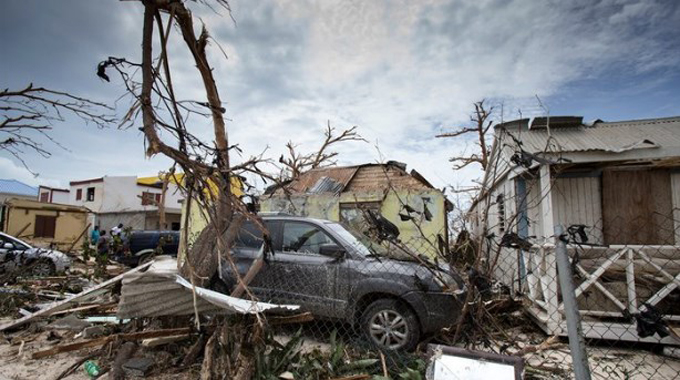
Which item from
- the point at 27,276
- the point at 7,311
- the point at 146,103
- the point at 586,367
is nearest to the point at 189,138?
the point at 146,103

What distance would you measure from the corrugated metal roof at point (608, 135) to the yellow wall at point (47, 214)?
22544 millimetres

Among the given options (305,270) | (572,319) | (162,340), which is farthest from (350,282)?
(572,319)

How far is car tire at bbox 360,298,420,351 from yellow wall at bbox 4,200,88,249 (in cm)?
2091

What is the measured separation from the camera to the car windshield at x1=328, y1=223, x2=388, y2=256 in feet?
17.2

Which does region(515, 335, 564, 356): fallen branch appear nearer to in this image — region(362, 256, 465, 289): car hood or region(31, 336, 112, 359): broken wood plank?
region(362, 256, 465, 289): car hood

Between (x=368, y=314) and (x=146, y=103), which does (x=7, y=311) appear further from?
→ (x=368, y=314)

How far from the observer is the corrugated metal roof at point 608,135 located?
7281 millimetres

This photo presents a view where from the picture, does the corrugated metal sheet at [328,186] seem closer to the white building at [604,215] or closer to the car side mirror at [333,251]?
the white building at [604,215]

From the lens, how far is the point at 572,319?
6.60ft

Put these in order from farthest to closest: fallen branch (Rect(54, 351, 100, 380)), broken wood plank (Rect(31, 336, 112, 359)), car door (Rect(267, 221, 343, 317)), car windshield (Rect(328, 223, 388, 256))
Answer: car windshield (Rect(328, 223, 388, 256)) → car door (Rect(267, 221, 343, 317)) → broken wood plank (Rect(31, 336, 112, 359)) → fallen branch (Rect(54, 351, 100, 380))

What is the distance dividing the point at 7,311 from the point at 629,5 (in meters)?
12.3

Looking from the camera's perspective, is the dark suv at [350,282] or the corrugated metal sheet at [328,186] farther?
the corrugated metal sheet at [328,186]

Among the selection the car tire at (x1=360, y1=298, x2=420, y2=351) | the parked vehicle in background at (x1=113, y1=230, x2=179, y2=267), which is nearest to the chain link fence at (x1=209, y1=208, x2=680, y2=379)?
the car tire at (x1=360, y1=298, x2=420, y2=351)

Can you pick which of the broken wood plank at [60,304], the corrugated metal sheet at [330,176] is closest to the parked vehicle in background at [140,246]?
the corrugated metal sheet at [330,176]
